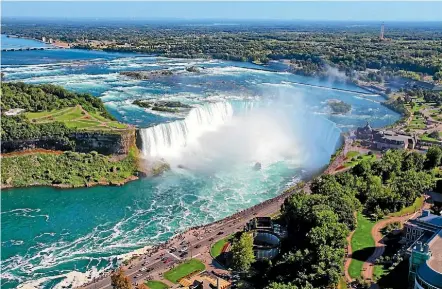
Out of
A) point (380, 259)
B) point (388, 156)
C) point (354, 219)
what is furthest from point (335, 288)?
point (388, 156)

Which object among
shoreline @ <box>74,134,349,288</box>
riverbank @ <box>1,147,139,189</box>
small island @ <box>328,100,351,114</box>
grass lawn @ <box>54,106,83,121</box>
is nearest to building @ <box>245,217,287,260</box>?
shoreline @ <box>74,134,349,288</box>

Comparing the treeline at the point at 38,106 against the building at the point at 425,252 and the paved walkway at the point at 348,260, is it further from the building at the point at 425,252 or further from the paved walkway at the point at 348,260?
the building at the point at 425,252

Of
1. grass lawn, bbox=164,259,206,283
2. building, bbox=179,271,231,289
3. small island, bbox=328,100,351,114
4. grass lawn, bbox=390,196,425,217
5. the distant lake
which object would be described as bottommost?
grass lawn, bbox=164,259,206,283

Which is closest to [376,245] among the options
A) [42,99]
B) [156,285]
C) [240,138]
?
[156,285]

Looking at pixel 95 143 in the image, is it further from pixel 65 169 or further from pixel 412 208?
pixel 412 208

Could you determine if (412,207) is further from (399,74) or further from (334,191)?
(399,74)

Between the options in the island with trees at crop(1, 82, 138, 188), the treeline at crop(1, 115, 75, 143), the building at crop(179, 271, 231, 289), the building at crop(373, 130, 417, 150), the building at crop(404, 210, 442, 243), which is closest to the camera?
the building at crop(179, 271, 231, 289)

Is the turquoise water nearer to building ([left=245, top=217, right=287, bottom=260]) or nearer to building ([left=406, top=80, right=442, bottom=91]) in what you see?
building ([left=245, top=217, right=287, bottom=260])
